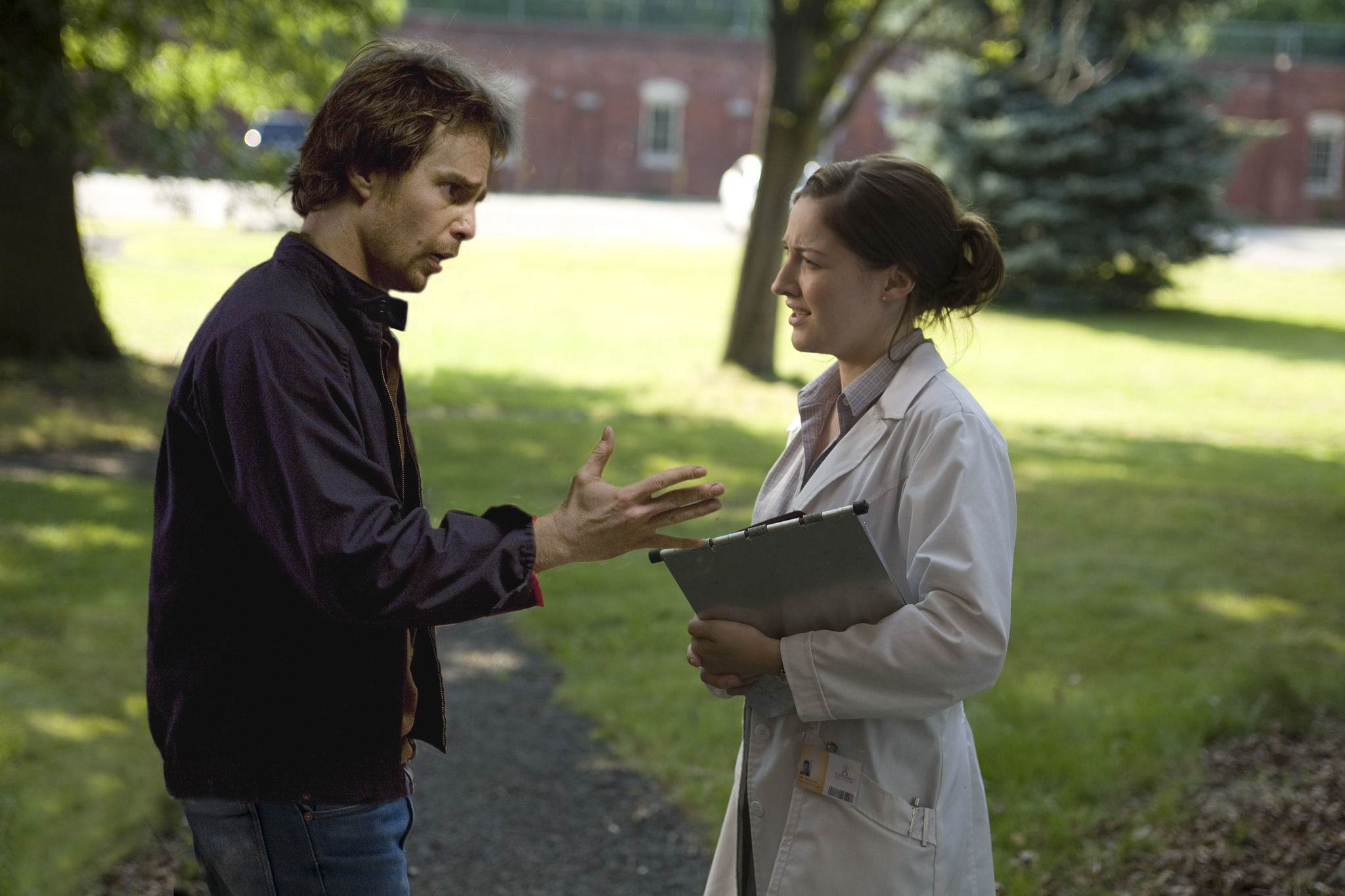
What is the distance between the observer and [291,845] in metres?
1.80

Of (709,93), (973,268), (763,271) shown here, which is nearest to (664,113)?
(709,93)

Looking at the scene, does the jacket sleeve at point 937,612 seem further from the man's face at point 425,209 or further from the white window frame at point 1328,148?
the white window frame at point 1328,148

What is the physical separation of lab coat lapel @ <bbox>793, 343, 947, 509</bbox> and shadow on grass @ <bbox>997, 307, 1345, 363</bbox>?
1721 centimetres

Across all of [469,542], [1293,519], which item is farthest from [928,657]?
[1293,519]

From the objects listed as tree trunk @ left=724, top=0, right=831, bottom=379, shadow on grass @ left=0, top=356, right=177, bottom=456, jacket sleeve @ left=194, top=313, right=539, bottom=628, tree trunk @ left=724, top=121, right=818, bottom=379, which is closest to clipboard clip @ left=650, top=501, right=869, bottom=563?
jacket sleeve @ left=194, top=313, right=539, bottom=628

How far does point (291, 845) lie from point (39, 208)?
434 inches

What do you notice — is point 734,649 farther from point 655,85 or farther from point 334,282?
point 655,85

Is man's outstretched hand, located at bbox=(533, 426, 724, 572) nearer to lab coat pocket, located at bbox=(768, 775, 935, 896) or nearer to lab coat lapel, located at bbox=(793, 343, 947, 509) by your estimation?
lab coat lapel, located at bbox=(793, 343, 947, 509)

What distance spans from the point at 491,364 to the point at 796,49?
4886mm

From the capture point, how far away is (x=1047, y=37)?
71.1ft

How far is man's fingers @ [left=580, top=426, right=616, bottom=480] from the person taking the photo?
1.75 metres

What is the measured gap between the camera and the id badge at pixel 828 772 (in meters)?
2.04

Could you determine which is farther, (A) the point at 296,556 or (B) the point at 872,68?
(B) the point at 872,68

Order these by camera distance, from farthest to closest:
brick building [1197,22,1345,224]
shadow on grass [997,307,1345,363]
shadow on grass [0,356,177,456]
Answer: brick building [1197,22,1345,224], shadow on grass [997,307,1345,363], shadow on grass [0,356,177,456]
